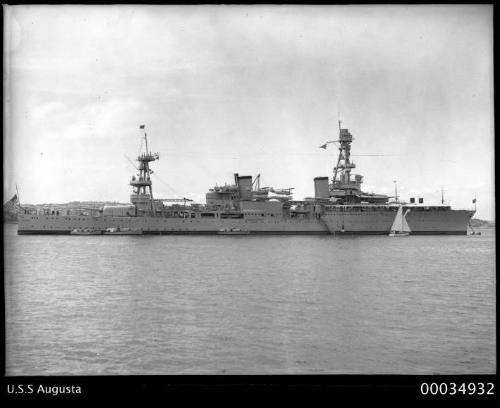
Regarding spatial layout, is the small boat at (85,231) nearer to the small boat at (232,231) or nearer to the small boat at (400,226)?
the small boat at (232,231)

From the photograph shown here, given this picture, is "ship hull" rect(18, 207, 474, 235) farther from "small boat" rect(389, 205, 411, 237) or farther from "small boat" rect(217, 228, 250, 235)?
"small boat" rect(389, 205, 411, 237)

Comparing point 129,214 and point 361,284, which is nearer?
point 361,284

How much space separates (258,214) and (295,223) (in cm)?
387

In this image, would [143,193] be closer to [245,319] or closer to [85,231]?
[85,231]

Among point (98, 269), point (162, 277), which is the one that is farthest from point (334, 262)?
point (98, 269)

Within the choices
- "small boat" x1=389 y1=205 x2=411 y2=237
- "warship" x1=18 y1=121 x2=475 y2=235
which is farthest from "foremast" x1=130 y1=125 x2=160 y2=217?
"small boat" x1=389 y1=205 x2=411 y2=237

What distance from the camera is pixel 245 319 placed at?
1320 centimetres

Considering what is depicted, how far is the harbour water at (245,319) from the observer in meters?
9.86

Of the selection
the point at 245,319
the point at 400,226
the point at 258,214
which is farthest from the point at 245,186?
the point at 245,319

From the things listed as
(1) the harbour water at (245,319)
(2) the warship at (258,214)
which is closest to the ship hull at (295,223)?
(2) the warship at (258,214)
